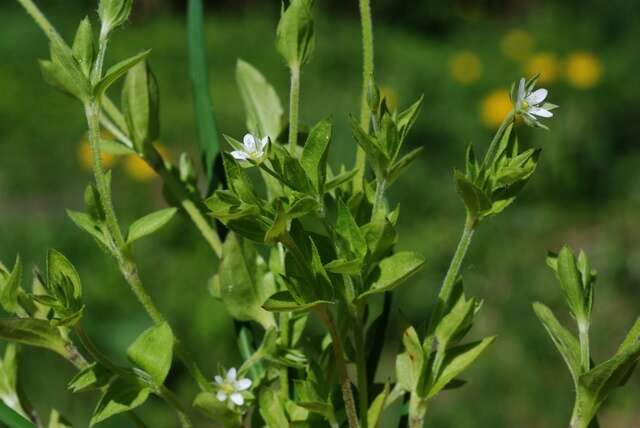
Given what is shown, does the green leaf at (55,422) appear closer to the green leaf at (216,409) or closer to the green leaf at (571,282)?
the green leaf at (216,409)

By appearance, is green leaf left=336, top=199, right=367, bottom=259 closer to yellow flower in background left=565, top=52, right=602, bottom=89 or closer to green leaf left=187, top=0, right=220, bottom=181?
green leaf left=187, top=0, right=220, bottom=181

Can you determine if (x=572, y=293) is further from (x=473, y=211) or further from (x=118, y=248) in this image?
(x=118, y=248)

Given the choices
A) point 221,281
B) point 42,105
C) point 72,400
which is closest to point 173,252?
point 72,400

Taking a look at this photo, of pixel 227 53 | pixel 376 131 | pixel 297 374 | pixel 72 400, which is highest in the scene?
pixel 376 131

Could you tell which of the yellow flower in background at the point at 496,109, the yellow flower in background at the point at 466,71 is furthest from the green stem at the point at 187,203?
the yellow flower in background at the point at 466,71

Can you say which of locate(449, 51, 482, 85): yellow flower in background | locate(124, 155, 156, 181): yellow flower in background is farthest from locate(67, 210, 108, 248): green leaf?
locate(449, 51, 482, 85): yellow flower in background

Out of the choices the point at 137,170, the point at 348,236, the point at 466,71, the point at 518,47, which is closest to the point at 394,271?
the point at 348,236

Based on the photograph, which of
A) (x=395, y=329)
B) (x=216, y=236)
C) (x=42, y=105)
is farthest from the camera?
(x=42, y=105)
